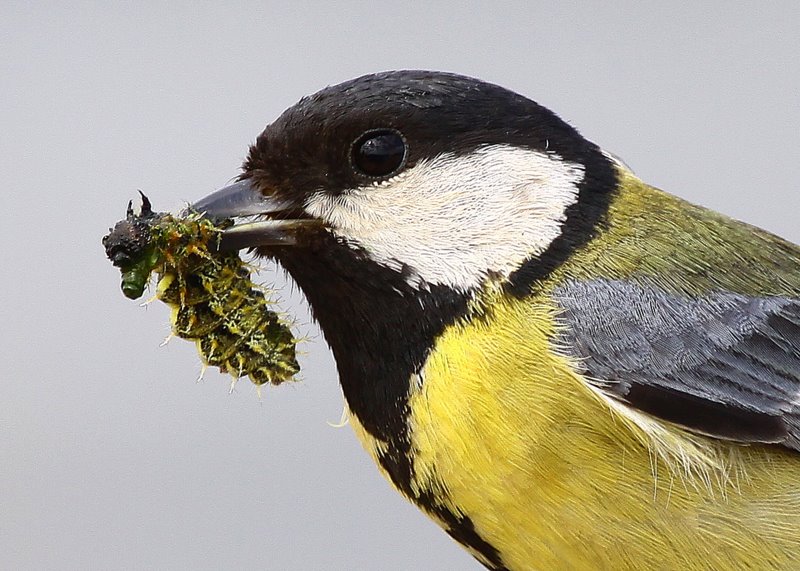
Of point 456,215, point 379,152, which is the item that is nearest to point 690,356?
point 456,215

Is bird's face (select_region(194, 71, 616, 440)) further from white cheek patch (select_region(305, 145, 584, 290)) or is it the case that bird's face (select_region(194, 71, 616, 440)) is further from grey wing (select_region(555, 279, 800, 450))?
grey wing (select_region(555, 279, 800, 450))

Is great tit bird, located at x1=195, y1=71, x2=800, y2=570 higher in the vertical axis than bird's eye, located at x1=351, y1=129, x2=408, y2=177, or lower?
lower

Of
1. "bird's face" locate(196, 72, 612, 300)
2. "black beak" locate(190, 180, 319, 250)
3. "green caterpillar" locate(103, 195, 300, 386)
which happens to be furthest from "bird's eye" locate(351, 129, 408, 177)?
"green caterpillar" locate(103, 195, 300, 386)

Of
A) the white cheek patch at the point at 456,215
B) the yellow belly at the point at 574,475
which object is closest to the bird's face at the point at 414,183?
the white cheek patch at the point at 456,215

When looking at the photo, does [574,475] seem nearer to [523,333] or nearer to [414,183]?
[523,333]

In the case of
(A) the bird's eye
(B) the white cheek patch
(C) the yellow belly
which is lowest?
(C) the yellow belly

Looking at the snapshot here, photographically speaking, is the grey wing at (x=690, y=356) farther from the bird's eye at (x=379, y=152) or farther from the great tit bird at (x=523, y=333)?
the bird's eye at (x=379, y=152)

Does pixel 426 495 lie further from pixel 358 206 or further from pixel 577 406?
pixel 358 206
